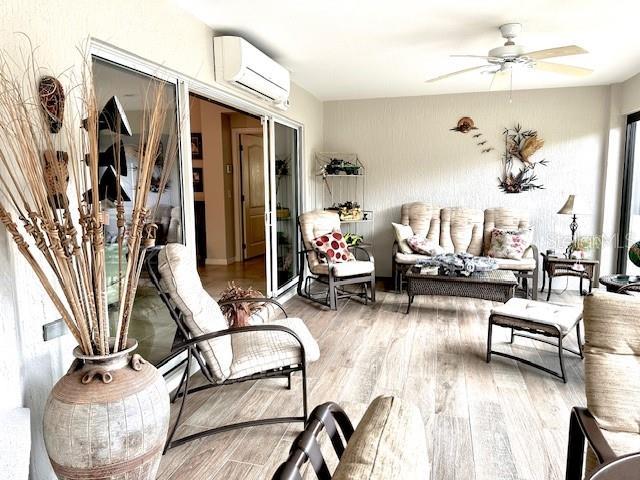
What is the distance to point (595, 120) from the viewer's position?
532 cm

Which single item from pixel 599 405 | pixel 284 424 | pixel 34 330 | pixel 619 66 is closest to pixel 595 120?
pixel 619 66

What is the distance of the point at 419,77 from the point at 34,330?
433 cm

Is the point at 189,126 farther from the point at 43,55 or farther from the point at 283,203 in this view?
the point at 283,203

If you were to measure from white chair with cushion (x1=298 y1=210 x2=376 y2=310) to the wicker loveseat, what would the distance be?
19.3 inches

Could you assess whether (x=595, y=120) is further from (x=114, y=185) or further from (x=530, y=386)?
(x=114, y=185)

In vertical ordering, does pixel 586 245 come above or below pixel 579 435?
above

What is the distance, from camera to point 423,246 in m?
5.32

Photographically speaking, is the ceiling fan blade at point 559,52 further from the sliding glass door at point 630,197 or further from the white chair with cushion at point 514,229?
the sliding glass door at point 630,197

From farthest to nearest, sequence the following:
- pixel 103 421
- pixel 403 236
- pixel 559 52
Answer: pixel 403 236, pixel 559 52, pixel 103 421

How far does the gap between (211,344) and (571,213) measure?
169 inches

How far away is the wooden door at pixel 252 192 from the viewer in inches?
271

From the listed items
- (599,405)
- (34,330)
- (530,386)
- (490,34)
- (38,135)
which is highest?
(490,34)

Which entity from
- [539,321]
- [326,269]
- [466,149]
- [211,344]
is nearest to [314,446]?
[211,344]

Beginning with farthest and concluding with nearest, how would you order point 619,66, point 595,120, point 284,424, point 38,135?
1. point 595,120
2. point 619,66
3. point 284,424
4. point 38,135
